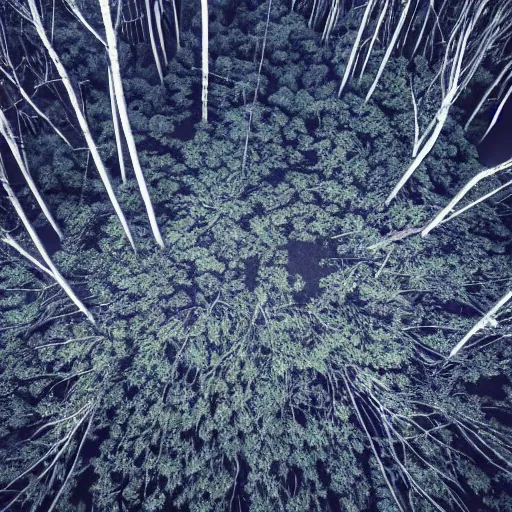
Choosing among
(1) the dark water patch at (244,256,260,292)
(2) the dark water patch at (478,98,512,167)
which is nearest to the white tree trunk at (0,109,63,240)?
(1) the dark water patch at (244,256,260,292)

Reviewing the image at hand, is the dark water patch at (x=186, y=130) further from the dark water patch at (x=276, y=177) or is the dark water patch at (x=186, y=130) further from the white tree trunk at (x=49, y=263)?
the white tree trunk at (x=49, y=263)

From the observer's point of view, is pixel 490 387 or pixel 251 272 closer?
pixel 490 387

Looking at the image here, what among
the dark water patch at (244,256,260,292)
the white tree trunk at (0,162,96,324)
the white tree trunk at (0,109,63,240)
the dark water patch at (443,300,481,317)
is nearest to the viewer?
the white tree trunk at (0,109,63,240)

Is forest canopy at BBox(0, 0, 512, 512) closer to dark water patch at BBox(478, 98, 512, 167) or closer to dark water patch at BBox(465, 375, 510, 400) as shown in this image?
dark water patch at BBox(465, 375, 510, 400)

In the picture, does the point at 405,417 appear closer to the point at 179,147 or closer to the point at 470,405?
the point at 470,405

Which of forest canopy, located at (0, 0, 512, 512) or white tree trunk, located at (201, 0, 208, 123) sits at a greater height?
white tree trunk, located at (201, 0, 208, 123)

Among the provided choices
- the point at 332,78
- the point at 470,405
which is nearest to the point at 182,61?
the point at 332,78

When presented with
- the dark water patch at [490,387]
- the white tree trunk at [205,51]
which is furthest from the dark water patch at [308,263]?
the white tree trunk at [205,51]

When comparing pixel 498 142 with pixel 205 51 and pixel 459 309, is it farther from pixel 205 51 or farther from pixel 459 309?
pixel 205 51

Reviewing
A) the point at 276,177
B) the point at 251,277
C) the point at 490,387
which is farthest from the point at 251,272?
the point at 490,387
